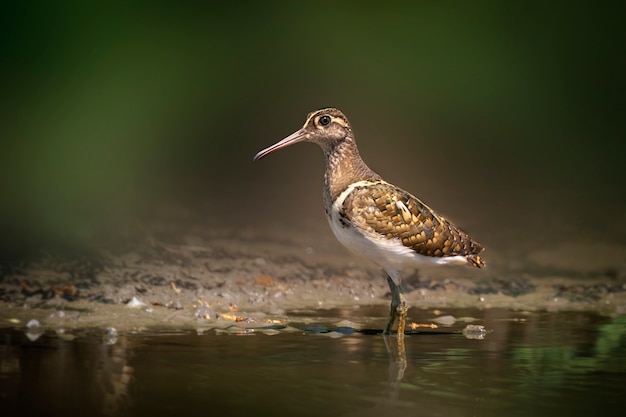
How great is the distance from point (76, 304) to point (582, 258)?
20.1 ft

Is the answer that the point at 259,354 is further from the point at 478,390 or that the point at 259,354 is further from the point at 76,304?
the point at 76,304

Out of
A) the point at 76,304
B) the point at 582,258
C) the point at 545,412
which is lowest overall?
the point at 545,412

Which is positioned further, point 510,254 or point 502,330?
point 510,254

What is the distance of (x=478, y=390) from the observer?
7.17 m

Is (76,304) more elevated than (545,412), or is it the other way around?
(76,304)

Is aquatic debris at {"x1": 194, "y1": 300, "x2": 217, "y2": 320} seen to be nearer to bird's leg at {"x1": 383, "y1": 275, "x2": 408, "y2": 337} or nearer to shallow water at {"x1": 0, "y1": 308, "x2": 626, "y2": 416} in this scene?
shallow water at {"x1": 0, "y1": 308, "x2": 626, "y2": 416}

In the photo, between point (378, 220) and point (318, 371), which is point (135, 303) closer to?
point (378, 220)

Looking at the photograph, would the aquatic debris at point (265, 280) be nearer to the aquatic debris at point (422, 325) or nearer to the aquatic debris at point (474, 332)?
the aquatic debris at point (422, 325)

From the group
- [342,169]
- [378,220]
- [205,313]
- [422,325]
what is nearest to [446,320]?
[422,325]

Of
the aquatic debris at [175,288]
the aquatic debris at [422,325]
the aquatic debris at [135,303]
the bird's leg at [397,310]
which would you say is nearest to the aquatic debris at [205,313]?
the aquatic debris at [135,303]

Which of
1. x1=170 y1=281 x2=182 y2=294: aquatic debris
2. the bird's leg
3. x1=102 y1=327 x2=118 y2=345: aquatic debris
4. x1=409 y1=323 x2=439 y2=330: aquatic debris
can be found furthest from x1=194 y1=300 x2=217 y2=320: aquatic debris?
x1=409 y1=323 x2=439 y2=330: aquatic debris

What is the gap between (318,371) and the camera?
7.65m

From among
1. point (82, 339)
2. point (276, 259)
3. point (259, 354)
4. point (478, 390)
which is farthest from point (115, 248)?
point (478, 390)

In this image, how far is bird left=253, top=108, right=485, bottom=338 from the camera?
30.3ft
